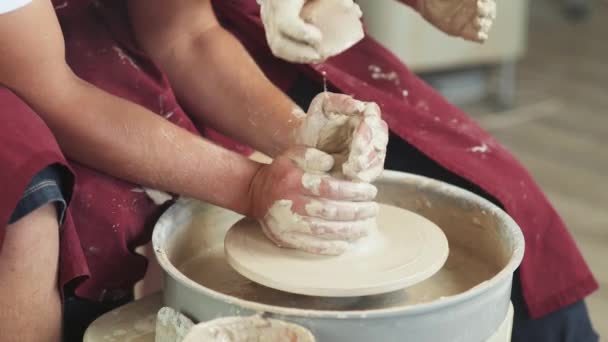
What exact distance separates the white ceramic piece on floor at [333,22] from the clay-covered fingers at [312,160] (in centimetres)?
13

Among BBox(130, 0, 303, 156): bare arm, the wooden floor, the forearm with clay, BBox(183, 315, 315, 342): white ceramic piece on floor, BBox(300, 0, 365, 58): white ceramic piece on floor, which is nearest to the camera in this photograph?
BBox(183, 315, 315, 342): white ceramic piece on floor

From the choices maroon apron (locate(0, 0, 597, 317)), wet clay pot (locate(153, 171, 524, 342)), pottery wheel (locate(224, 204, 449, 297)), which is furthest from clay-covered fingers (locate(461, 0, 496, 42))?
pottery wheel (locate(224, 204, 449, 297))

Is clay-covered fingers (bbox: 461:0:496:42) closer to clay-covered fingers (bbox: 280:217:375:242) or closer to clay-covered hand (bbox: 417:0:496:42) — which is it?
clay-covered hand (bbox: 417:0:496:42)

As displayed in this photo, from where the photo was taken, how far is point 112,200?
1188 mm

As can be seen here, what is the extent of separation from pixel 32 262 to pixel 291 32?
1.29ft

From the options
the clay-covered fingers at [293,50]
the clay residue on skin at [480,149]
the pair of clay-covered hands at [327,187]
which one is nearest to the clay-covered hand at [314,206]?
the pair of clay-covered hands at [327,187]

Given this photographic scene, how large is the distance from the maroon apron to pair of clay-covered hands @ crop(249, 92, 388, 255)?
0.20m

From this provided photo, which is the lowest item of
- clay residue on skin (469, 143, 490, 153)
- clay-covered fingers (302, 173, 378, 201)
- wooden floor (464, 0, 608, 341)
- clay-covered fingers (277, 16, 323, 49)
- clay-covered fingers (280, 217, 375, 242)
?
wooden floor (464, 0, 608, 341)

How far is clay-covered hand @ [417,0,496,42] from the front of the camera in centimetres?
140

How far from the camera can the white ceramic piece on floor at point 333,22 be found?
3.47 feet

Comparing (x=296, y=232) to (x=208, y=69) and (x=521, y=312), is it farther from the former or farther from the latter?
(x=521, y=312)

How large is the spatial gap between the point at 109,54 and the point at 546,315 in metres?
0.78

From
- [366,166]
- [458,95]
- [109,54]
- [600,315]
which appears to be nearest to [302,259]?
[366,166]

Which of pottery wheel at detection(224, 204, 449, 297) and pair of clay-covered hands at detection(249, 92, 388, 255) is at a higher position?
pair of clay-covered hands at detection(249, 92, 388, 255)
